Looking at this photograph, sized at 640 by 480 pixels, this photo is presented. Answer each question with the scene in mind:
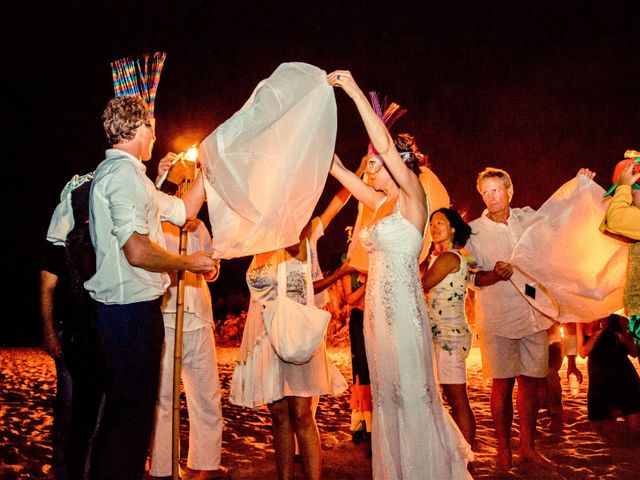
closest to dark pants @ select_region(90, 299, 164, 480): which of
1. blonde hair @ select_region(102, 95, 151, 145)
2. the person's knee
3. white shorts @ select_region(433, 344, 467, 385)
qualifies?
blonde hair @ select_region(102, 95, 151, 145)

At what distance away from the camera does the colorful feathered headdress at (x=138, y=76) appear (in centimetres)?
363

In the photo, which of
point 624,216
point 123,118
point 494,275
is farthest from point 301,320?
point 624,216

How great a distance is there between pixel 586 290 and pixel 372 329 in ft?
7.72

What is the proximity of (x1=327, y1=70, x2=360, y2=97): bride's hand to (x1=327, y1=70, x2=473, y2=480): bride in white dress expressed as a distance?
43cm

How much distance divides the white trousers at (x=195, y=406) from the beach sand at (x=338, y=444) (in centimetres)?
28

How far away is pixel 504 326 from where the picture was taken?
16.6 ft

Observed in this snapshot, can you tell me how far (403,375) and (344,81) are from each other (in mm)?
1689

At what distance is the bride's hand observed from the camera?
339cm

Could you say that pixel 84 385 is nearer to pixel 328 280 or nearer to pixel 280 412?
pixel 280 412

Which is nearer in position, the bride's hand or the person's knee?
the bride's hand

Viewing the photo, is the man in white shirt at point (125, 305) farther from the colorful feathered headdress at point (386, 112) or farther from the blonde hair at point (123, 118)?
the colorful feathered headdress at point (386, 112)

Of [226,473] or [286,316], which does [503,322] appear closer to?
[286,316]

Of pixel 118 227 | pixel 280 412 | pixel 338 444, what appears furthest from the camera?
pixel 338 444

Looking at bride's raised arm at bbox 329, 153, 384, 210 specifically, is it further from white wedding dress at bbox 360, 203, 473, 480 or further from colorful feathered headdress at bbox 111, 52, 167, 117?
colorful feathered headdress at bbox 111, 52, 167, 117
